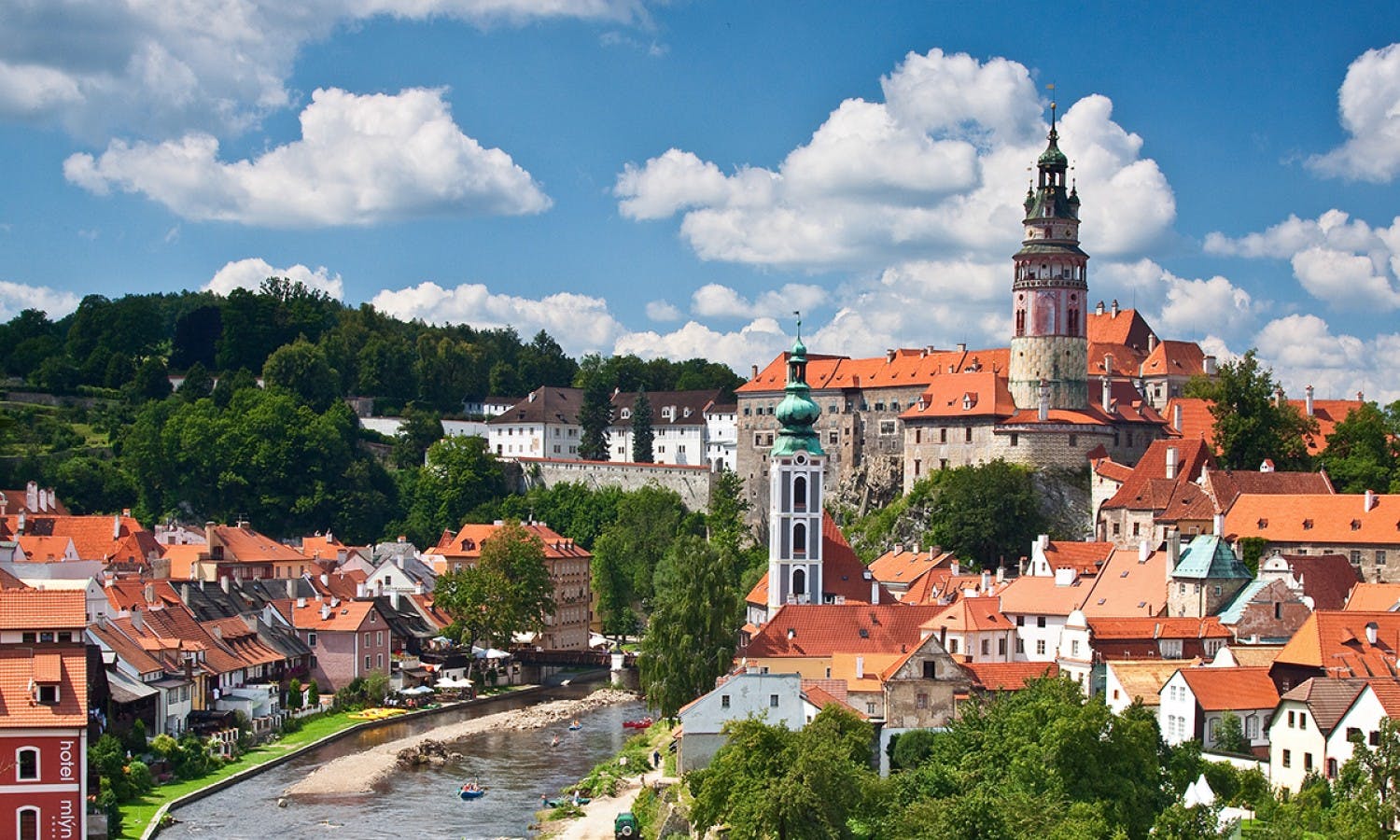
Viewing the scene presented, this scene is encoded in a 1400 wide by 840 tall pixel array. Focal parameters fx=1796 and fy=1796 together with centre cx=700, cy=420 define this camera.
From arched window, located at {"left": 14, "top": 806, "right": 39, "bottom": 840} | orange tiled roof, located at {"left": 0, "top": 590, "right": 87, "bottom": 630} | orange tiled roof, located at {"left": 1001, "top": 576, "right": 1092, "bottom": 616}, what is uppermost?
orange tiled roof, located at {"left": 0, "top": 590, "right": 87, "bottom": 630}

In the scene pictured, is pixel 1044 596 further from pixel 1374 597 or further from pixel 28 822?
pixel 28 822

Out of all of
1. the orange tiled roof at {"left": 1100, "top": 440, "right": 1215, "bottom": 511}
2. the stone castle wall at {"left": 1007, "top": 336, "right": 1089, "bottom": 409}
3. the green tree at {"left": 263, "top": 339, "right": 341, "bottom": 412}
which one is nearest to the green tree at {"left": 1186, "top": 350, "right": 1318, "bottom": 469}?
the orange tiled roof at {"left": 1100, "top": 440, "right": 1215, "bottom": 511}

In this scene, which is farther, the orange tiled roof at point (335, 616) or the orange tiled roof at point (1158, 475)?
the orange tiled roof at point (1158, 475)

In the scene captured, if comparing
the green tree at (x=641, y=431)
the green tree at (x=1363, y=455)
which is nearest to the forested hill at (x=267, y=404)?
the green tree at (x=641, y=431)

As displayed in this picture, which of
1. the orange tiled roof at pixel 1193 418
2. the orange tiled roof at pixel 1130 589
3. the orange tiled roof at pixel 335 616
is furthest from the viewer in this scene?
the orange tiled roof at pixel 1193 418

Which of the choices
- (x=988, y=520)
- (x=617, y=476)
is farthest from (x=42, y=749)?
(x=617, y=476)

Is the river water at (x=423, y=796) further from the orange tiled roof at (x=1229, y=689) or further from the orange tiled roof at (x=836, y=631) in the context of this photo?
the orange tiled roof at (x=1229, y=689)

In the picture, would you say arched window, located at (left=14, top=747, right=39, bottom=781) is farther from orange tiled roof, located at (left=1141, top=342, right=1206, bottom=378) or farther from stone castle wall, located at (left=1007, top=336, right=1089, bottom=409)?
orange tiled roof, located at (left=1141, top=342, right=1206, bottom=378)
